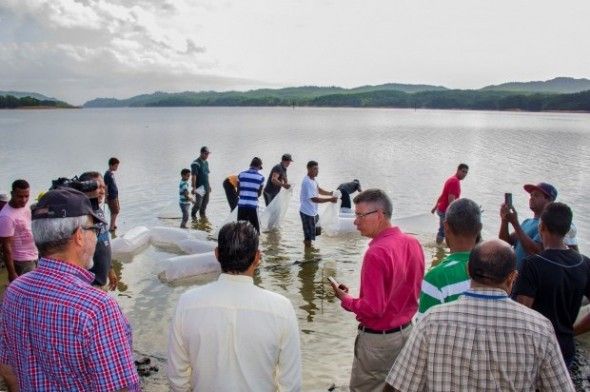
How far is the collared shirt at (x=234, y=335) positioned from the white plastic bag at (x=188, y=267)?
6248 millimetres

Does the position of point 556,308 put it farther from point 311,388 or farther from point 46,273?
point 46,273

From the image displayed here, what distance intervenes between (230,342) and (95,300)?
744 millimetres

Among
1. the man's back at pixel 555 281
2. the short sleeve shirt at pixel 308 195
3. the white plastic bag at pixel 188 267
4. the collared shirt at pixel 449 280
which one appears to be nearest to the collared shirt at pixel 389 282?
the collared shirt at pixel 449 280

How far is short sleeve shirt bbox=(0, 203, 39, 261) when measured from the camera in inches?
257

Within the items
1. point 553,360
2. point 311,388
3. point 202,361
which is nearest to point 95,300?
point 202,361

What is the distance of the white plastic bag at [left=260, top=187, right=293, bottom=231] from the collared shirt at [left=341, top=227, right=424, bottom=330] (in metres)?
8.23

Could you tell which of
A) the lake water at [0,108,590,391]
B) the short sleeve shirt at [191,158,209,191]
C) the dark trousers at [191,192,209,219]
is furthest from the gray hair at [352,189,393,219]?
the dark trousers at [191,192,209,219]

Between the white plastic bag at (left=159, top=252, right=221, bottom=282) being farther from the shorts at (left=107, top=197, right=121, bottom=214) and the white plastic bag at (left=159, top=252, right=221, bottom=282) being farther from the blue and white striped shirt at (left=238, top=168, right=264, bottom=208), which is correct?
the shorts at (left=107, top=197, right=121, bottom=214)

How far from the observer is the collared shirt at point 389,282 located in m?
→ 3.56

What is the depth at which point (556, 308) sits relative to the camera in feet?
12.0

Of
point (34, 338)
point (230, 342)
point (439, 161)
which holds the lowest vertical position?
point (439, 161)

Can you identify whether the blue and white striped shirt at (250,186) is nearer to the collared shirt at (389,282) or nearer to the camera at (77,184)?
the camera at (77,184)

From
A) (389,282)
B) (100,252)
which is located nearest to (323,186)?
(100,252)

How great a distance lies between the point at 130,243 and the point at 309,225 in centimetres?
381
